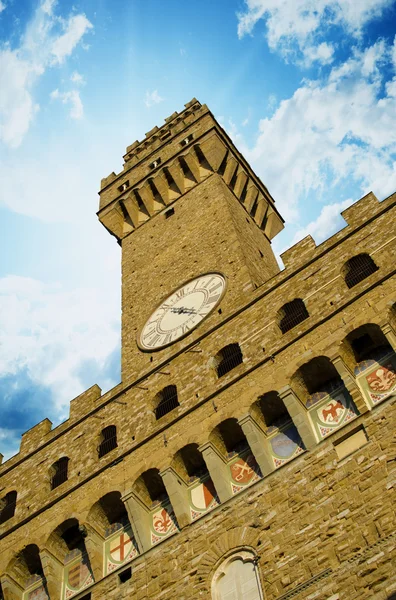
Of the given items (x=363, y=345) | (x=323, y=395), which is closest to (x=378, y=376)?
(x=363, y=345)

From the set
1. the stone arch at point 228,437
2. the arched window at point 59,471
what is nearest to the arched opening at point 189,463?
the stone arch at point 228,437

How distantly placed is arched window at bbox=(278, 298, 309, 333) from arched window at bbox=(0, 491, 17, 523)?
22.6 feet

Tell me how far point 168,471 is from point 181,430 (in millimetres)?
897

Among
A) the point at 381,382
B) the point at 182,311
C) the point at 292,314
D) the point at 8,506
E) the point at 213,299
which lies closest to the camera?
the point at 381,382

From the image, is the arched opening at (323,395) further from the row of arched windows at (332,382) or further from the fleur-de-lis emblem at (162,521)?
the fleur-de-lis emblem at (162,521)

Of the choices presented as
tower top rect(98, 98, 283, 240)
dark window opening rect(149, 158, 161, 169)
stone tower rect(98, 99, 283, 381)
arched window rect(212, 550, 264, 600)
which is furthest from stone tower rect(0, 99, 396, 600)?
dark window opening rect(149, 158, 161, 169)

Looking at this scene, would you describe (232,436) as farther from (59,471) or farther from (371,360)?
(59,471)

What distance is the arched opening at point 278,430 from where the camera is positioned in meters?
12.7

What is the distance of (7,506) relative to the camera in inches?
651

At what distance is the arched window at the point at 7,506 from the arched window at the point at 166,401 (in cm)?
383

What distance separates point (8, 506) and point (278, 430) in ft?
22.1

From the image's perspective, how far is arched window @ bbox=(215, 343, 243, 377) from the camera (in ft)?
49.4

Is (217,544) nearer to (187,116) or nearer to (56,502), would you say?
(56,502)

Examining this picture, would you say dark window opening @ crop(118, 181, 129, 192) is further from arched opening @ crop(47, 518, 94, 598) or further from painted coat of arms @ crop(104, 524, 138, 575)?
painted coat of arms @ crop(104, 524, 138, 575)
